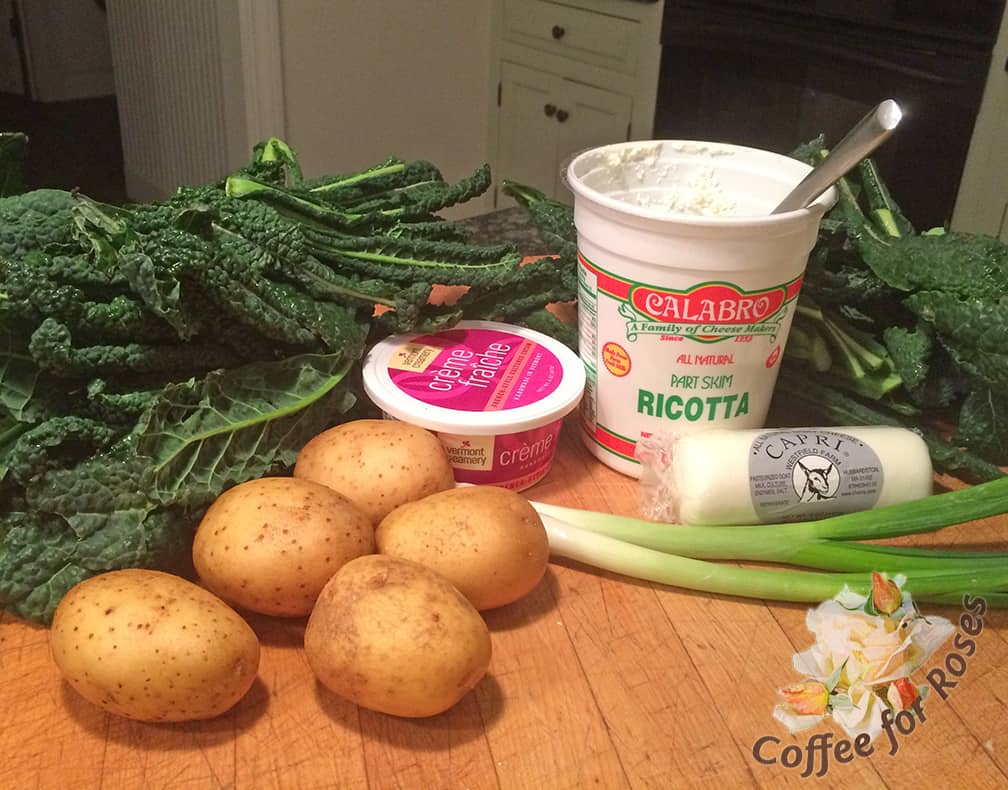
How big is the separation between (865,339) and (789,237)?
24cm

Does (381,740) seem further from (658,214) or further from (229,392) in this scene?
(658,214)

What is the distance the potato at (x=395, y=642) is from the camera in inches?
26.5

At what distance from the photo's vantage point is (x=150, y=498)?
81 centimetres

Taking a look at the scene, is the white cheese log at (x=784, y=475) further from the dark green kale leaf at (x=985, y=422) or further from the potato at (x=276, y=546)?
the potato at (x=276, y=546)

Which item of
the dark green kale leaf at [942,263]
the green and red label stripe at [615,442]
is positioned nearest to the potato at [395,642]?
the green and red label stripe at [615,442]

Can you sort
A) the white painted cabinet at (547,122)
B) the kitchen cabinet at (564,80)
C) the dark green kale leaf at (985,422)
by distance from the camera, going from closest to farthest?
the dark green kale leaf at (985,422)
the kitchen cabinet at (564,80)
the white painted cabinet at (547,122)

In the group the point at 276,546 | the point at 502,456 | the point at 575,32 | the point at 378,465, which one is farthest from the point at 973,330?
the point at 575,32

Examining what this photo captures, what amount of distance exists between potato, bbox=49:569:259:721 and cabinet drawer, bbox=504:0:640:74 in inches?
79.7

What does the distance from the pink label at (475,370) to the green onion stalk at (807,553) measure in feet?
0.45

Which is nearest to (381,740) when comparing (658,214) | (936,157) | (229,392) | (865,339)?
(229,392)

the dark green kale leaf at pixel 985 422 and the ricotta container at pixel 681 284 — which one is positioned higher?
the ricotta container at pixel 681 284

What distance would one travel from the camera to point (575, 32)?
251 cm

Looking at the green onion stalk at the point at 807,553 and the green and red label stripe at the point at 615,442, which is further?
the green and red label stripe at the point at 615,442

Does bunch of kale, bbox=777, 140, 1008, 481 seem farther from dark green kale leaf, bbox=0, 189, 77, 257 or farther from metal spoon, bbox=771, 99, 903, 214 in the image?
dark green kale leaf, bbox=0, 189, 77, 257
